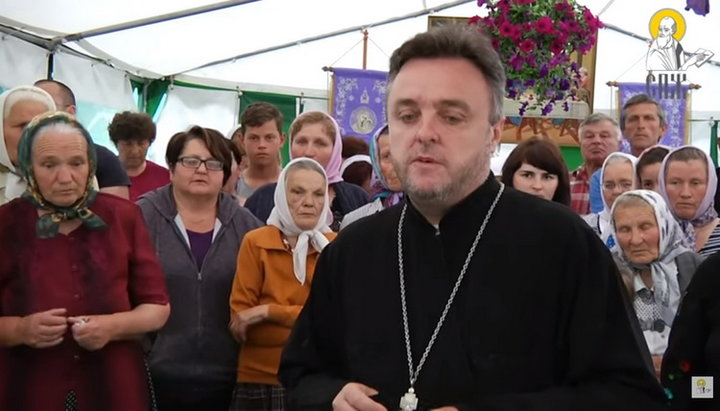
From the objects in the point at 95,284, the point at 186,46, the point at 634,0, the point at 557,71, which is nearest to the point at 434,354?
the point at 95,284

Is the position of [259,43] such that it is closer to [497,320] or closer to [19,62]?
[19,62]

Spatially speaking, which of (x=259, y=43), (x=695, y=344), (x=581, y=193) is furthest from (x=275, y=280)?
(x=259, y=43)

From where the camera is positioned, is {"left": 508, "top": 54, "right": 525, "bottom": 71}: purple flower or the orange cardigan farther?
{"left": 508, "top": 54, "right": 525, "bottom": 71}: purple flower

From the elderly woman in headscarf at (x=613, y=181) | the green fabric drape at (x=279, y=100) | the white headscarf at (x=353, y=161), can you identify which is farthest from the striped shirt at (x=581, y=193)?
the green fabric drape at (x=279, y=100)

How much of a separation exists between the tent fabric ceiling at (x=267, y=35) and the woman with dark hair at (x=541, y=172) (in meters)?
4.87

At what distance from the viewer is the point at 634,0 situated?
1013cm

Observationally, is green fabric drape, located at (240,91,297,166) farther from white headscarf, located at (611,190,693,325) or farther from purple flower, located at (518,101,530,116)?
white headscarf, located at (611,190,693,325)

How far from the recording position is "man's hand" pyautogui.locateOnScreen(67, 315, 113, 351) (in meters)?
2.65

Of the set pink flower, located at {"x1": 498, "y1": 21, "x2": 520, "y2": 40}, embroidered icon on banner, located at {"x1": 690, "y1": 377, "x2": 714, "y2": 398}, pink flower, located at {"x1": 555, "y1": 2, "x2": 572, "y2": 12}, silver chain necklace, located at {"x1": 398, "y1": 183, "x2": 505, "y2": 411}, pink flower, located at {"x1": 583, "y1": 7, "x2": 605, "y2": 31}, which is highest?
pink flower, located at {"x1": 555, "y1": 2, "x2": 572, "y2": 12}

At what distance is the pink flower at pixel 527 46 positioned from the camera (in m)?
4.11

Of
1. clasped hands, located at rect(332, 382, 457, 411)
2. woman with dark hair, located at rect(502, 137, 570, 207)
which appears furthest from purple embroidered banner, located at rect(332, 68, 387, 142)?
clasped hands, located at rect(332, 382, 457, 411)

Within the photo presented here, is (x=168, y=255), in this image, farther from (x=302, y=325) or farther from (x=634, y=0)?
(x=634, y=0)

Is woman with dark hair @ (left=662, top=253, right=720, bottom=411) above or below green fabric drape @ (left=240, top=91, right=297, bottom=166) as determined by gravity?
below

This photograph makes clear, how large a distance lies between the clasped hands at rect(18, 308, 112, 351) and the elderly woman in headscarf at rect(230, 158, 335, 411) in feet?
2.43
